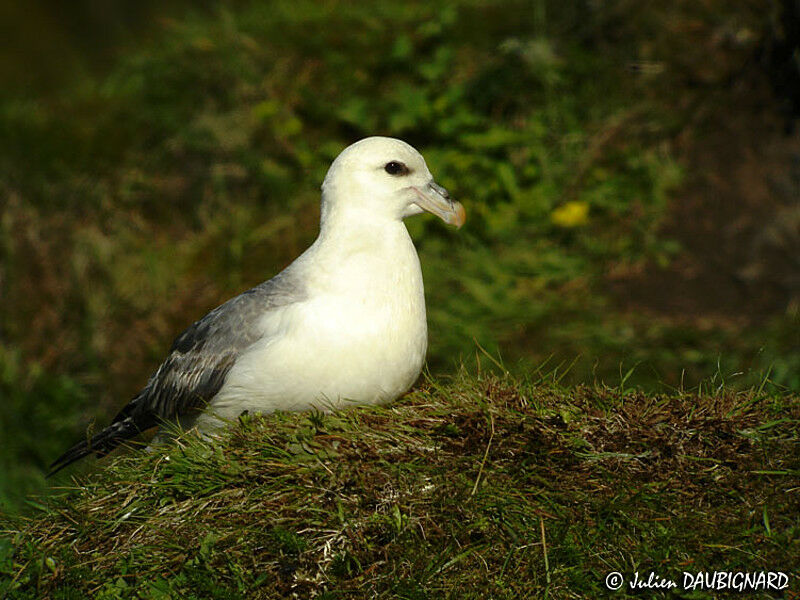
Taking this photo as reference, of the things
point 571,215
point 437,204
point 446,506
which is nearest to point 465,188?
point 571,215

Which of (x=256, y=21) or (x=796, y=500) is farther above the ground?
(x=256, y=21)

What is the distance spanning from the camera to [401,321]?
3225 mm

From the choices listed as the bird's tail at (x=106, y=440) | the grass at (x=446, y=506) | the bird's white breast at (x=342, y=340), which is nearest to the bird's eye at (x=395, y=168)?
the bird's white breast at (x=342, y=340)

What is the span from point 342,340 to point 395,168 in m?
0.70

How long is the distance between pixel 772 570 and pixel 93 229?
5.21 m

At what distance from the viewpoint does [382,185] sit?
3.46 metres

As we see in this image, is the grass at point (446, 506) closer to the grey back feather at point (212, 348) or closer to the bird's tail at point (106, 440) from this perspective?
the grey back feather at point (212, 348)

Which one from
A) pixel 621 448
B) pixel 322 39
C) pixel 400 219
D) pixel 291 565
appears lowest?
pixel 291 565

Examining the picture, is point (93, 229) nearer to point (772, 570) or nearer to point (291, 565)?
point (291, 565)

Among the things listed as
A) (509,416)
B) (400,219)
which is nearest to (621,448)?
(509,416)

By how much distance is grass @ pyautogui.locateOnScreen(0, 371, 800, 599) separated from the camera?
8.34ft

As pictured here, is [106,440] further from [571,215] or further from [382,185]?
[571,215]

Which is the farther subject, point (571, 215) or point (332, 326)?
point (571, 215)

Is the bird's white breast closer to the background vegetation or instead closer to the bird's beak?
the bird's beak
